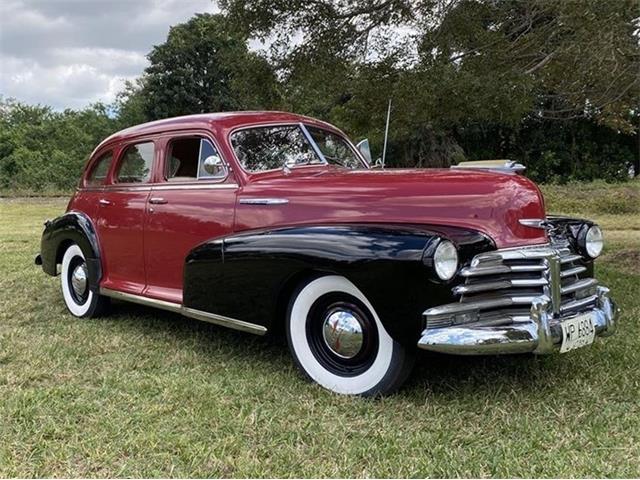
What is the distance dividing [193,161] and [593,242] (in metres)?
2.89

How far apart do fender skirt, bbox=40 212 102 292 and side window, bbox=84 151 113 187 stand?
1.08 ft

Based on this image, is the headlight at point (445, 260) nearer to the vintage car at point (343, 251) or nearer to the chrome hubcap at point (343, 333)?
the vintage car at point (343, 251)

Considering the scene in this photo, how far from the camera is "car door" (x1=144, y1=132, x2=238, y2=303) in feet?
13.3

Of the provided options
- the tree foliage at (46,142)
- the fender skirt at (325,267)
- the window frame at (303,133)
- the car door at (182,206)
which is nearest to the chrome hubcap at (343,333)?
the fender skirt at (325,267)

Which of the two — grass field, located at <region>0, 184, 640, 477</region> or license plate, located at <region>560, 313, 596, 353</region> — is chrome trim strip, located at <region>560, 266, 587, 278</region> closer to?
license plate, located at <region>560, 313, 596, 353</region>

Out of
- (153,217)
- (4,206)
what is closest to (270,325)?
(153,217)

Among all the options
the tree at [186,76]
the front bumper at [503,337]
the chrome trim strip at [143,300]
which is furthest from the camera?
the tree at [186,76]

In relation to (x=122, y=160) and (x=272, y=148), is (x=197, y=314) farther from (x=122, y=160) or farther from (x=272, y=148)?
(x=122, y=160)

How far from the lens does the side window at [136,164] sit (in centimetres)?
480

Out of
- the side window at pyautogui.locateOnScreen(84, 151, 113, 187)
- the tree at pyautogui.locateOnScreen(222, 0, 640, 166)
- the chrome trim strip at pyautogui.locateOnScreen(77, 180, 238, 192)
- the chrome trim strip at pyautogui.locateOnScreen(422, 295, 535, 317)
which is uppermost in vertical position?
the tree at pyautogui.locateOnScreen(222, 0, 640, 166)

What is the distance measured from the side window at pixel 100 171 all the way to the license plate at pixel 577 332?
406cm

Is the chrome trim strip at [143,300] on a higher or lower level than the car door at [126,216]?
lower

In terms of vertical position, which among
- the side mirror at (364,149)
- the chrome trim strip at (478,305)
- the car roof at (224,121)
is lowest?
the chrome trim strip at (478,305)

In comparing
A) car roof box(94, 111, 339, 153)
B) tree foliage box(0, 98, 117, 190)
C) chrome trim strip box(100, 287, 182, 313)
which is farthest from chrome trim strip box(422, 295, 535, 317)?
tree foliage box(0, 98, 117, 190)
